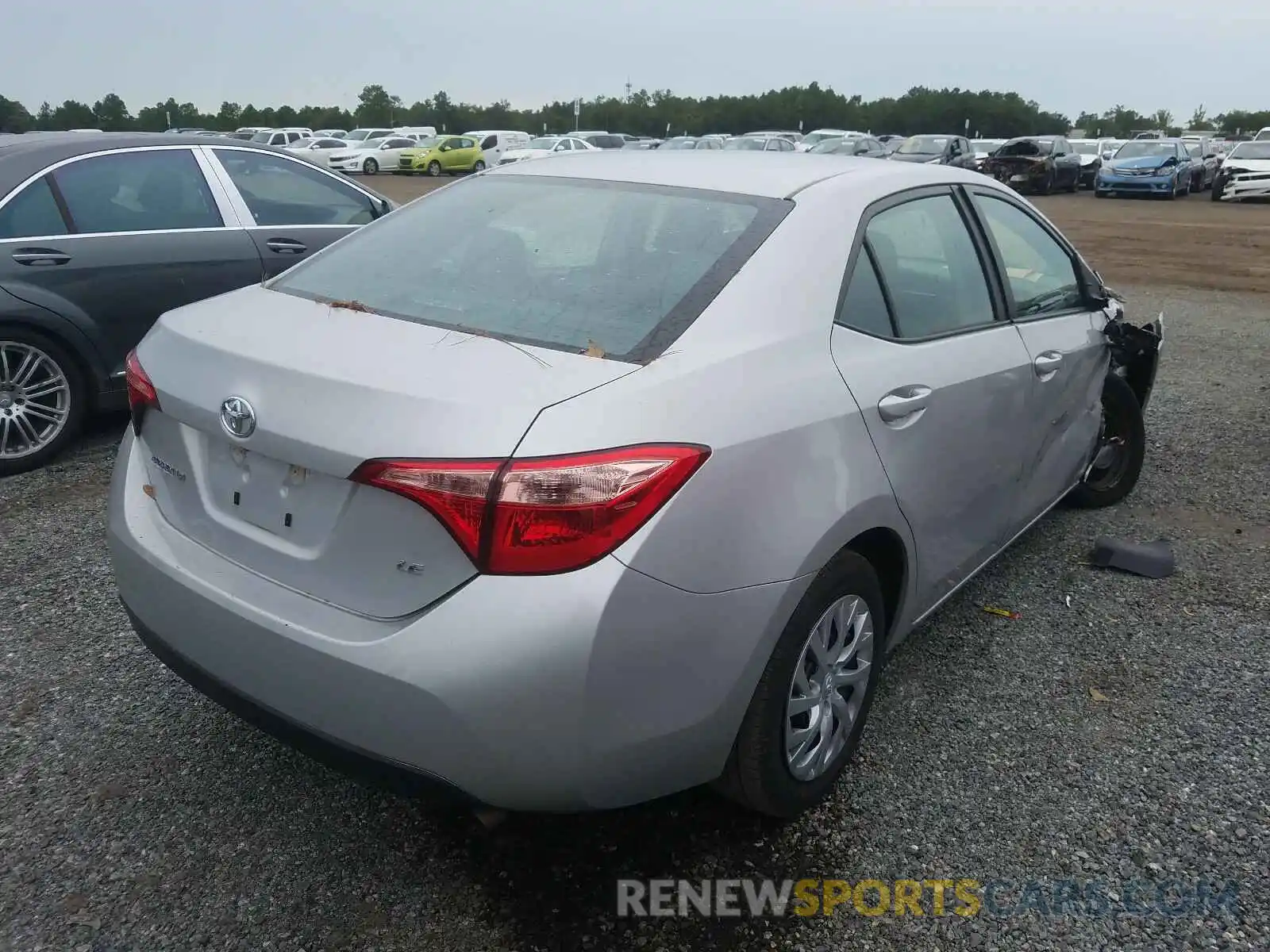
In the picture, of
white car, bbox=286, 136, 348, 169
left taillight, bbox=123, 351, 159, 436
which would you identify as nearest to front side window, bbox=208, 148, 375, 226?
left taillight, bbox=123, 351, 159, 436

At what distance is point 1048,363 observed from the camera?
11.6 ft

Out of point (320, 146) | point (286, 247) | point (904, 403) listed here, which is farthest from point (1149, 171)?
point (904, 403)

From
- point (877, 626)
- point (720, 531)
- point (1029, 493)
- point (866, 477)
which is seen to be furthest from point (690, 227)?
point (1029, 493)

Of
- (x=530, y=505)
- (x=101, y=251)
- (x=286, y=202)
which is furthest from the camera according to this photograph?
(x=286, y=202)

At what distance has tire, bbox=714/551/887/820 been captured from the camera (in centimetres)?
230

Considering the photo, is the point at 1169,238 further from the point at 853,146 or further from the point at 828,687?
the point at 828,687

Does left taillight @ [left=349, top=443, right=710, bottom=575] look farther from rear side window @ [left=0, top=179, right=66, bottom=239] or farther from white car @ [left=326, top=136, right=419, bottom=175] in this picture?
white car @ [left=326, top=136, right=419, bottom=175]

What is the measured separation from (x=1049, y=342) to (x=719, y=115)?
3022 inches

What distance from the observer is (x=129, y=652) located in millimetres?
3377

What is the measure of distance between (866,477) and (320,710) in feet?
4.35

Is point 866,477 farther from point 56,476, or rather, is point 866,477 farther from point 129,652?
point 56,476

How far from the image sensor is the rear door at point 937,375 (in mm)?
2625

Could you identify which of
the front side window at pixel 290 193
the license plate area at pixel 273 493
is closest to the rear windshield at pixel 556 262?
the license plate area at pixel 273 493

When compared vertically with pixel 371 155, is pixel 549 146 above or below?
above
